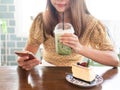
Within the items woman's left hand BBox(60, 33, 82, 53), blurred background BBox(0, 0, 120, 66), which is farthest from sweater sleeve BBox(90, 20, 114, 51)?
blurred background BBox(0, 0, 120, 66)

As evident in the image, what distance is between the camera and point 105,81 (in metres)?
1.11

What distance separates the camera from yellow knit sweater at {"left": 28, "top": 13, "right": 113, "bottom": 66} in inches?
61.8

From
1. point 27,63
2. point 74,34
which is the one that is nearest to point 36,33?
point 74,34

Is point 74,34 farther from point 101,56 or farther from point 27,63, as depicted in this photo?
point 27,63

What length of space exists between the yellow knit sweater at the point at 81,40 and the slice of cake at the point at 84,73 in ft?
1.58

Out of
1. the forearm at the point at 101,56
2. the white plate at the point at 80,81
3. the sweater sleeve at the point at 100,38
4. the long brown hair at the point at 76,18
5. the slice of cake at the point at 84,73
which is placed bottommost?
the white plate at the point at 80,81

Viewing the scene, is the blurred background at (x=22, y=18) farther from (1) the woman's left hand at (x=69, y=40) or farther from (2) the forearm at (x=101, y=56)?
(1) the woman's left hand at (x=69, y=40)

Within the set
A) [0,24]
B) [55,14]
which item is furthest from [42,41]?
[0,24]

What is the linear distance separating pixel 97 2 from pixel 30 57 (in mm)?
1403

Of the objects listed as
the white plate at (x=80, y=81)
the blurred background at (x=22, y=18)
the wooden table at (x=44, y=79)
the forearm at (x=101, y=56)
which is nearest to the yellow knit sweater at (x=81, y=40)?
the forearm at (x=101, y=56)

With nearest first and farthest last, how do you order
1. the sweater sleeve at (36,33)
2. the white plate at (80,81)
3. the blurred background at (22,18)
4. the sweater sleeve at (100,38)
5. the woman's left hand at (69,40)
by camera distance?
1. the white plate at (80,81)
2. the woman's left hand at (69,40)
3. the sweater sleeve at (100,38)
4. the sweater sleeve at (36,33)
5. the blurred background at (22,18)

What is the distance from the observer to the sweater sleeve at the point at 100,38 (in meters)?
1.50

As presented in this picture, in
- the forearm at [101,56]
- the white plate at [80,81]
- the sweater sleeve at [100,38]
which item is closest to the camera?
the white plate at [80,81]

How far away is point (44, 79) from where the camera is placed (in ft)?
3.66
